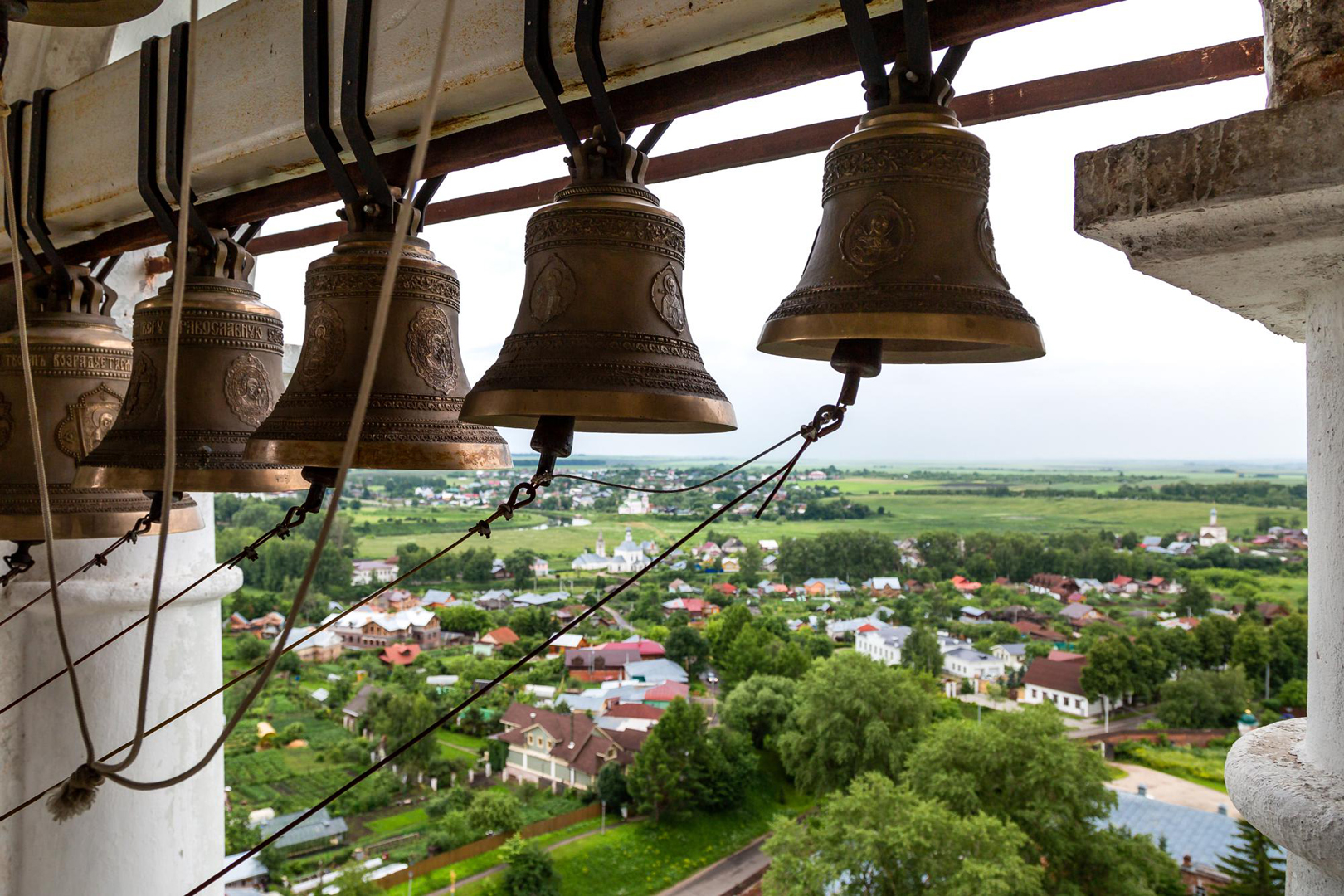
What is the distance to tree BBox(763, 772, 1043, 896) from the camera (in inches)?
354

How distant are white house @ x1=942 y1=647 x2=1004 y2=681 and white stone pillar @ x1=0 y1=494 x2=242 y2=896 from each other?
627 inches

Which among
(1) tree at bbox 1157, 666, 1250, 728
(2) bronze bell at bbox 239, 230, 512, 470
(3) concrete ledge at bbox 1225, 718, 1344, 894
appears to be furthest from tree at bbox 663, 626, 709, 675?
(3) concrete ledge at bbox 1225, 718, 1344, 894

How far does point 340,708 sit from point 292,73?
16.3 m

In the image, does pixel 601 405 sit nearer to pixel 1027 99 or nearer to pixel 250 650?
pixel 1027 99

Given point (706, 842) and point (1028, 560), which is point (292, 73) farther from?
point (1028, 560)

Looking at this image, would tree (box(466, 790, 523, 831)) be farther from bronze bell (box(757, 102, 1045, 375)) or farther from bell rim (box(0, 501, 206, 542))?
bronze bell (box(757, 102, 1045, 375))

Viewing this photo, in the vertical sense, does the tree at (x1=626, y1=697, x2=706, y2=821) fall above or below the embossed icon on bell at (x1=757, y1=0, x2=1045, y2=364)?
below

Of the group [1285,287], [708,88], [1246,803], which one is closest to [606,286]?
Result: [708,88]

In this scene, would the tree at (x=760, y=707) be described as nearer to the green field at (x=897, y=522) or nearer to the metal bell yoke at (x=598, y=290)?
the green field at (x=897, y=522)

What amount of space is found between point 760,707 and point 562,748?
130 inches

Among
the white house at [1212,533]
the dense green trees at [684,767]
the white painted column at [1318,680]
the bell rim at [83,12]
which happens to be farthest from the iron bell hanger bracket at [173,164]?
the white house at [1212,533]

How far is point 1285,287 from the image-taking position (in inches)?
35.0

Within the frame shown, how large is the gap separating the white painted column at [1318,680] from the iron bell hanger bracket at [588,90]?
0.90 m

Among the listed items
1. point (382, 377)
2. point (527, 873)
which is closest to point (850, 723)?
point (527, 873)
